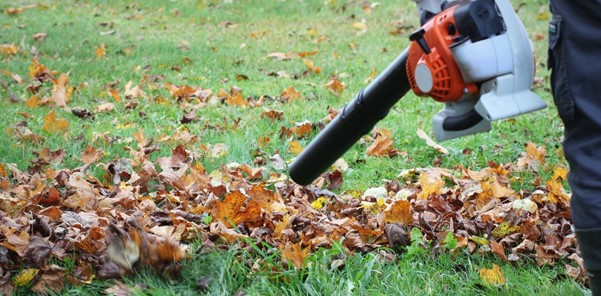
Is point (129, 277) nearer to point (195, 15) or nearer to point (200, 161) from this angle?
point (200, 161)

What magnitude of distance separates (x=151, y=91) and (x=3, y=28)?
128 inches

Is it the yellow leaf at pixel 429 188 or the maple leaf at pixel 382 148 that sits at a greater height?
the yellow leaf at pixel 429 188

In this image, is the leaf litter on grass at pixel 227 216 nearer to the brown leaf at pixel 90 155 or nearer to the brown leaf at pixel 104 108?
the brown leaf at pixel 90 155

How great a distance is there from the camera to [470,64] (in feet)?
5.26

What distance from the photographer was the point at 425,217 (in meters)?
2.86

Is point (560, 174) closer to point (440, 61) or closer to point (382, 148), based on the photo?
point (382, 148)

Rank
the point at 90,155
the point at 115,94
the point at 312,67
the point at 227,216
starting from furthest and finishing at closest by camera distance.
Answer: the point at 312,67 < the point at 115,94 < the point at 90,155 < the point at 227,216

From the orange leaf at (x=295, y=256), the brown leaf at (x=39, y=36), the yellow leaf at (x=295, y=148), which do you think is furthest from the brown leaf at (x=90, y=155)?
the brown leaf at (x=39, y=36)

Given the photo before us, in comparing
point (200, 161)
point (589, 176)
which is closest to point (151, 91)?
point (200, 161)

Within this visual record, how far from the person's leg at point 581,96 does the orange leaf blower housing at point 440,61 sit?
0.61 ft

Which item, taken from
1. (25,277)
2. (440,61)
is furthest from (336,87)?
(440,61)

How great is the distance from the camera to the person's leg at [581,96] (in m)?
1.60

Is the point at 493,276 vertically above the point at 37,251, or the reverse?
the point at 37,251

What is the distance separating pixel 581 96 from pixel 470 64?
0.24 m
